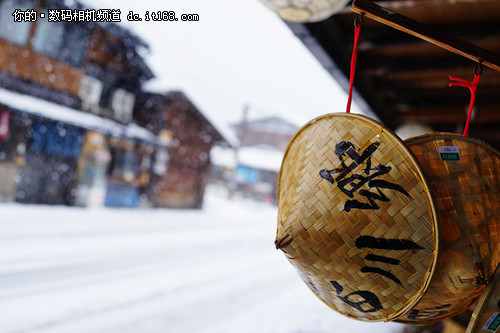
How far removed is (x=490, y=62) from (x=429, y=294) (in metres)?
0.76

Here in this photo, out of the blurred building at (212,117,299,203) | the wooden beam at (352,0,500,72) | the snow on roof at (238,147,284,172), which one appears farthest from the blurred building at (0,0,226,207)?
the snow on roof at (238,147,284,172)

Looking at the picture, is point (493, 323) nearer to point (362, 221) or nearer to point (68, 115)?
point (362, 221)

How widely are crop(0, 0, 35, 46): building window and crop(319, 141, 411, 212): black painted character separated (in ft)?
47.5

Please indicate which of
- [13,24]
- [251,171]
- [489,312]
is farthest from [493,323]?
[251,171]

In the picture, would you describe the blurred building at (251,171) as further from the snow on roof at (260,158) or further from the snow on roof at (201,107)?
the snow on roof at (201,107)

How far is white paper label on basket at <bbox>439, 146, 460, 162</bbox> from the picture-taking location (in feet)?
3.33

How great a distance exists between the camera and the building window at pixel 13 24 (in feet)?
38.2

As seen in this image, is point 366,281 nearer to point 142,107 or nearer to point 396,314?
point 396,314

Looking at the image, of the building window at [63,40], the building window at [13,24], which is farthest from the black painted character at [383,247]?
the building window at [63,40]

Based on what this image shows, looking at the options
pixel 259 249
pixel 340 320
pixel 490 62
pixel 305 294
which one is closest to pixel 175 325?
pixel 340 320

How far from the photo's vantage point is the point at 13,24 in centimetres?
1202

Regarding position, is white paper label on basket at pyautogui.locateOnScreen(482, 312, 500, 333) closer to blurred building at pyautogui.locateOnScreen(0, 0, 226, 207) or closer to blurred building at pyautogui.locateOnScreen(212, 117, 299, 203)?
blurred building at pyautogui.locateOnScreen(0, 0, 226, 207)

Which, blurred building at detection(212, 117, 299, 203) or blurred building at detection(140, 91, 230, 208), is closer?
blurred building at detection(140, 91, 230, 208)

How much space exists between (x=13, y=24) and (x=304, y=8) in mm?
14062
